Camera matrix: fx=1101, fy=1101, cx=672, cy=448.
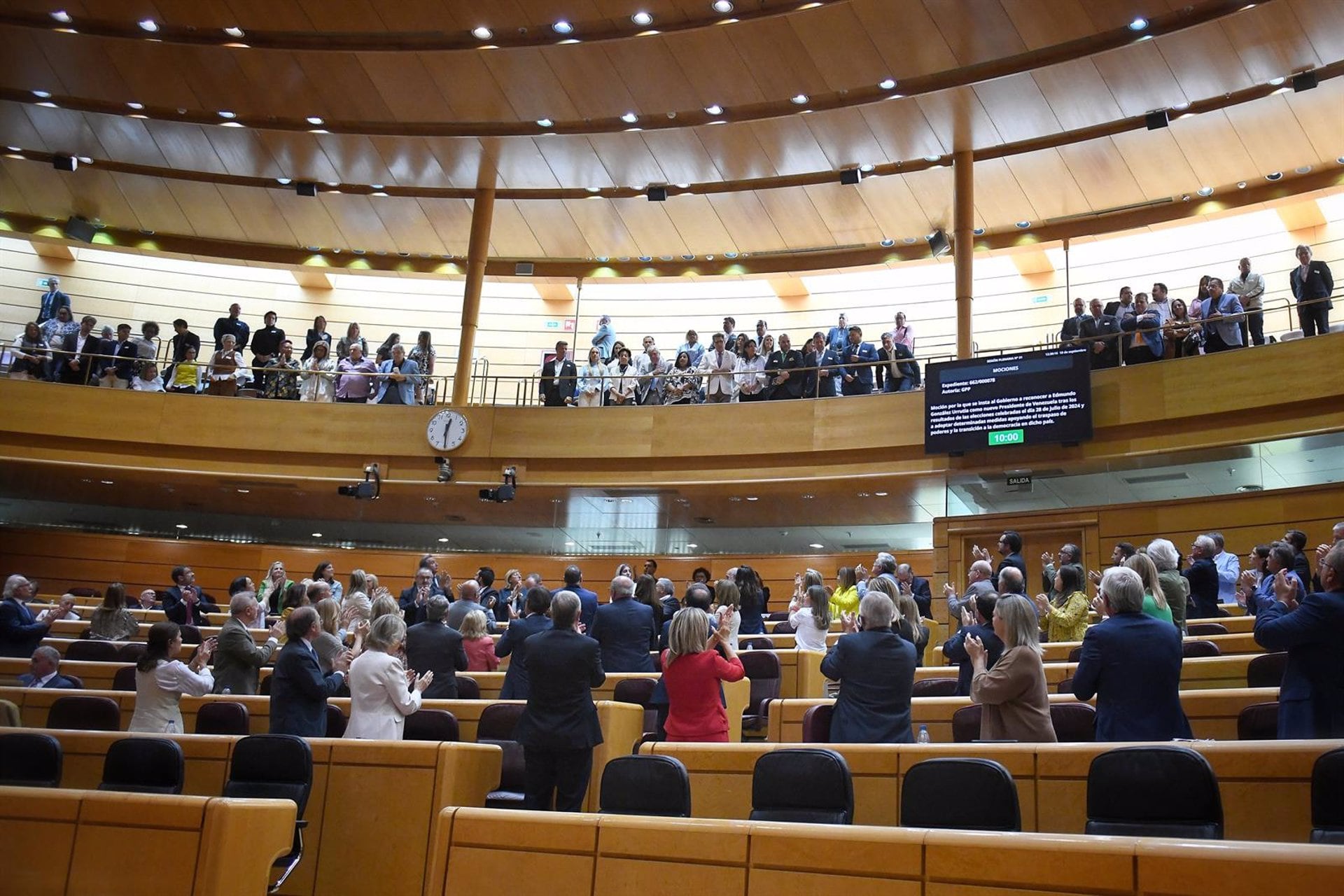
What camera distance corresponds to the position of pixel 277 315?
1927cm

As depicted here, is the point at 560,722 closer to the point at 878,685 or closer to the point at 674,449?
the point at 878,685

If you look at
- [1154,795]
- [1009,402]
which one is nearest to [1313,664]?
[1154,795]

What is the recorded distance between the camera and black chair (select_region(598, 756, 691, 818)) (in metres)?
4.21

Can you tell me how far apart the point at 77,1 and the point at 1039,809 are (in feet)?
44.7

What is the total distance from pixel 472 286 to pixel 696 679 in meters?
11.1

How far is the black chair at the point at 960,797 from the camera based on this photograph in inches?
143

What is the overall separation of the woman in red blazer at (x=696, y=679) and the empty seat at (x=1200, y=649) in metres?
2.81

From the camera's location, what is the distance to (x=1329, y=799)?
3.33m

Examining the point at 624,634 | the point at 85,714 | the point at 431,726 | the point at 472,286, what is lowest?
the point at 85,714

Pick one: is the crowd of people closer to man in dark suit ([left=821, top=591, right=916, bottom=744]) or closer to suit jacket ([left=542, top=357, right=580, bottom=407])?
suit jacket ([left=542, top=357, right=580, bottom=407])

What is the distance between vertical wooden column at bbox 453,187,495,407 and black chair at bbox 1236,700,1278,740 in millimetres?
11614

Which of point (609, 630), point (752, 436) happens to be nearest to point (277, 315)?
point (752, 436)

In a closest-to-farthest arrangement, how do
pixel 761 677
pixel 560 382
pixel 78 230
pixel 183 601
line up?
pixel 761 677 < pixel 183 601 < pixel 560 382 < pixel 78 230

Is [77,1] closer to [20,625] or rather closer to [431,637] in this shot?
[20,625]
